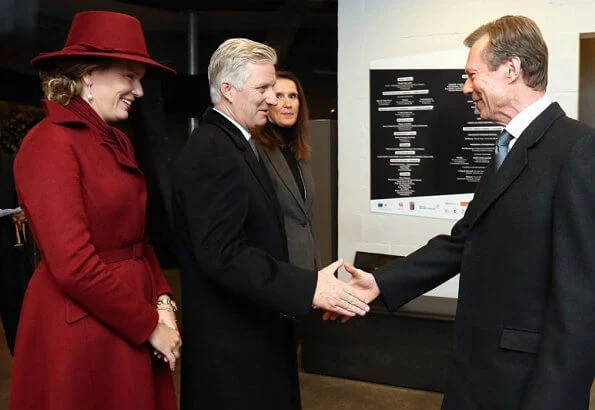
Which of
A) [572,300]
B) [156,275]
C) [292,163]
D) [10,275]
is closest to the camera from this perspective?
[572,300]

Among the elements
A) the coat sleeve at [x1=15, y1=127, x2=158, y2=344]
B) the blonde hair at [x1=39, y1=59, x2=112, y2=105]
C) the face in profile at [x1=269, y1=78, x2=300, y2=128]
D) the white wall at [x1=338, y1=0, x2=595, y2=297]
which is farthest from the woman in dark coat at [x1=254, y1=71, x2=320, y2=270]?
the coat sleeve at [x1=15, y1=127, x2=158, y2=344]

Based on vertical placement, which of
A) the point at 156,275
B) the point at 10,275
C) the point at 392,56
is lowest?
the point at 10,275

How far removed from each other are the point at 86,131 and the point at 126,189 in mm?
188

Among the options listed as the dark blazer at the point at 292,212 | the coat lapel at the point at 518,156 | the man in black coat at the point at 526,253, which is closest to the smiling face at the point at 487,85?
the man in black coat at the point at 526,253

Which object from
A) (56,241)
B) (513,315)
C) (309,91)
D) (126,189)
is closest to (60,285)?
(56,241)

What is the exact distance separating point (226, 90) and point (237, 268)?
0.57m

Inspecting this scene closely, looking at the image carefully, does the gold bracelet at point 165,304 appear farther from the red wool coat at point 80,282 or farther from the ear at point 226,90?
the ear at point 226,90

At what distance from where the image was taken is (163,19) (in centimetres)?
587

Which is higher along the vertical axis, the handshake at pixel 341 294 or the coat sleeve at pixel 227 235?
the coat sleeve at pixel 227 235

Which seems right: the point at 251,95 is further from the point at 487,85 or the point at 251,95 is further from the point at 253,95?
the point at 487,85

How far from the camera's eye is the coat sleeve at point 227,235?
1.89 metres

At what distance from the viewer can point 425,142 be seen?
156 inches

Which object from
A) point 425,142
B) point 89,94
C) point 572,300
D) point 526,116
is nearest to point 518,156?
point 526,116

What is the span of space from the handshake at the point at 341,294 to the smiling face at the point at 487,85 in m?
0.67
